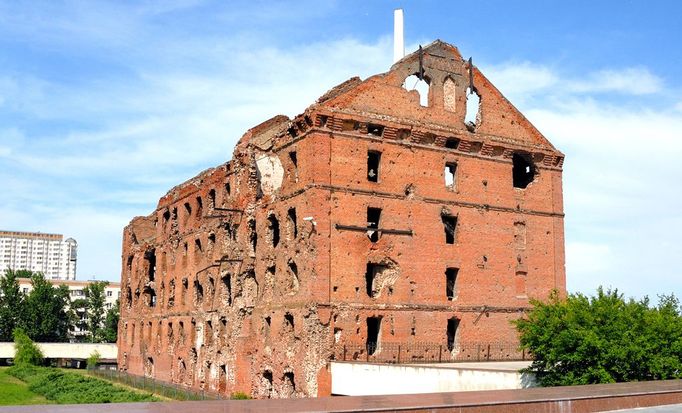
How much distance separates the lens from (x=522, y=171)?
97.1 ft

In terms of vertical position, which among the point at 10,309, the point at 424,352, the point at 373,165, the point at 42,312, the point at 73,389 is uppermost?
the point at 373,165

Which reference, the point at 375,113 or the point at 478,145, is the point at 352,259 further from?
the point at 478,145

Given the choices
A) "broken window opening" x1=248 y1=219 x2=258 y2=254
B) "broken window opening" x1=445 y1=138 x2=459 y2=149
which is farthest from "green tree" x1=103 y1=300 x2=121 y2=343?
"broken window opening" x1=445 y1=138 x2=459 y2=149

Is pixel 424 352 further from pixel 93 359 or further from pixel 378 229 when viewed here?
pixel 93 359

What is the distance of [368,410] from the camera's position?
8930mm

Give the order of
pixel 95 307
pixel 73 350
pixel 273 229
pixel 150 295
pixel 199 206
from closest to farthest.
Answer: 1. pixel 273 229
2. pixel 199 206
3. pixel 150 295
4. pixel 73 350
5. pixel 95 307

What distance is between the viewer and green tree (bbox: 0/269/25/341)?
62.5 meters

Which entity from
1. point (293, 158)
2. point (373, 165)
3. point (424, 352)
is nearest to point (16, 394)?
point (293, 158)

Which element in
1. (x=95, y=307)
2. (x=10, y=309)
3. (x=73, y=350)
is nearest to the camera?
(x=73, y=350)

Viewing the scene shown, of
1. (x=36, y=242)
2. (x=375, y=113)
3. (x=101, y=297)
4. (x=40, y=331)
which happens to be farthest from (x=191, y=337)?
(x=36, y=242)

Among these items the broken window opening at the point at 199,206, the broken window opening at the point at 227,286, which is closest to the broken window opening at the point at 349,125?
the broken window opening at the point at 227,286

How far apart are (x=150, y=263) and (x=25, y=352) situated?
48.8 feet

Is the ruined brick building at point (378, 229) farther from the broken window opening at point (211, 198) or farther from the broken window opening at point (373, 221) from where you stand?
the broken window opening at point (211, 198)

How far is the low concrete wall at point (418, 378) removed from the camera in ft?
57.2
